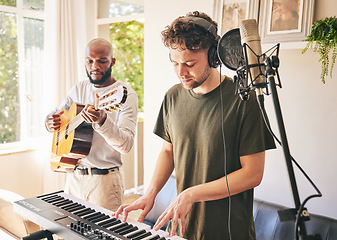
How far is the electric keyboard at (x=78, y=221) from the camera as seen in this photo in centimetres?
124

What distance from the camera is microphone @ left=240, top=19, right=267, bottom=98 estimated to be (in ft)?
2.47

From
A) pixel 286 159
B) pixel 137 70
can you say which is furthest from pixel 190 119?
pixel 137 70

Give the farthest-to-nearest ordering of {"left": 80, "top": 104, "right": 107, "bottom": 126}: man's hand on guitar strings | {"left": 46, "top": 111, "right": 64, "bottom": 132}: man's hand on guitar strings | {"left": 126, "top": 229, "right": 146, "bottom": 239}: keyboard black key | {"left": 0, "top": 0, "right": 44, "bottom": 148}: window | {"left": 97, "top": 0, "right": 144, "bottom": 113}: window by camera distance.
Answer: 1. {"left": 97, "top": 0, "right": 144, "bottom": 113}: window
2. {"left": 0, "top": 0, "right": 44, "bottom": 148}: window
3. {"left": 46, "top": 111, "right": 64, "bottom": 132}: man's hand on guitar strings
4. {"left": 80, "top": 104, "right": 107, "bottom": 126}: man's hand on guitar strings
5. {"left": 126, "top": 229, "right": 146, "bottom": 239}: keyboard black key

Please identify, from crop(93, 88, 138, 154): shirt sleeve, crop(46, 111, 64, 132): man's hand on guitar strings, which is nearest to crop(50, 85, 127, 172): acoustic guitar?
crop(46, 111, 64, 132): man's hand on guitar strings

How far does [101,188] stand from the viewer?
7.34ft

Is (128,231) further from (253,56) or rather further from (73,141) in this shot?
(73,141)

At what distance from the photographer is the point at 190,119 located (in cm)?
143

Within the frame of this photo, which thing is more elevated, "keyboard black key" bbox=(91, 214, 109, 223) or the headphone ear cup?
the headphone ear cup

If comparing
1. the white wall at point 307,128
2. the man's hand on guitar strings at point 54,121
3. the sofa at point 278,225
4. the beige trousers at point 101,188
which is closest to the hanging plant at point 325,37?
the white wall at point 307,128

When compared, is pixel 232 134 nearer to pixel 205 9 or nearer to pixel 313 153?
pixel 313 153

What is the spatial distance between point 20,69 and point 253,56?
12.6 ft

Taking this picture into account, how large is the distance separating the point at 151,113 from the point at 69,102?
1.35m

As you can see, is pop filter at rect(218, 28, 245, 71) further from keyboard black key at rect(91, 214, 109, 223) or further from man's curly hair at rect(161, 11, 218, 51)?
keyboard black key at rect(91, 214, 109, 223)

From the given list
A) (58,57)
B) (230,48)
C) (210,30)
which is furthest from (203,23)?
(58,57)
